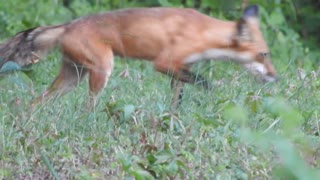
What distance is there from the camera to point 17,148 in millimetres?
4980

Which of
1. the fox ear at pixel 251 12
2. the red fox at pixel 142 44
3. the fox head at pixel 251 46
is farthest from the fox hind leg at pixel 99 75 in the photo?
the fox ear at pixel 251 12

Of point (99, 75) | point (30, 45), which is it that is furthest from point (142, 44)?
point (30, 45)

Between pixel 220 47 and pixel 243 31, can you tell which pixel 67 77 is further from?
pixel 243 31

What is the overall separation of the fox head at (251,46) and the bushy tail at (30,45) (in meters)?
1.64

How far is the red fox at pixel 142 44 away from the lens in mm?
7191

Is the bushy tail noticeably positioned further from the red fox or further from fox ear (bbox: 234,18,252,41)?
fox ear (bbox: 234,18,252,41)

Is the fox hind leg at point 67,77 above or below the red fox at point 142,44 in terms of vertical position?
below

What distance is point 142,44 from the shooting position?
7.56 meters

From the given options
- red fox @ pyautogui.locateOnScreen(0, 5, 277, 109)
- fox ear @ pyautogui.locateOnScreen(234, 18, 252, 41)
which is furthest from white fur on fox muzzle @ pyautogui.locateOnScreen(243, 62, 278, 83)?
fox ear @ pyautogui.locateOnScreen(234, 18, 252, 41)

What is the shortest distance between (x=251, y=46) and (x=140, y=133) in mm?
2880

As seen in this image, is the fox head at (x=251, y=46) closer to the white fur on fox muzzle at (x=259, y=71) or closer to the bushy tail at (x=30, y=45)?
the white fur on fox muzzle at (x=259, y=71)

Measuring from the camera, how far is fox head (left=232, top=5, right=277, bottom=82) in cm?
793

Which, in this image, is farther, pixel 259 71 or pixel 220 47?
pixel 259 71

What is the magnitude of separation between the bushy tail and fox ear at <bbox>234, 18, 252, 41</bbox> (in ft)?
5.31
